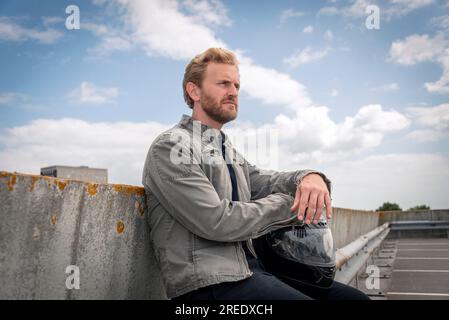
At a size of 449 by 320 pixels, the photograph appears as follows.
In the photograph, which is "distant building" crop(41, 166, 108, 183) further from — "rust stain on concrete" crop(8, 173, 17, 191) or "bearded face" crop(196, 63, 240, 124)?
"bearded face" crop(196, 63, 240, 124)

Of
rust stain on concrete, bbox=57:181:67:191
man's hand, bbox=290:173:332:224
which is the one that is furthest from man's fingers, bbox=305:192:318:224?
rust stain on concrete, bbox=57:181:67:191

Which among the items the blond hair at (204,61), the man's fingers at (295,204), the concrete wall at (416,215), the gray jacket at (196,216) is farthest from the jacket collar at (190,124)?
the concrete wall at (416,215)

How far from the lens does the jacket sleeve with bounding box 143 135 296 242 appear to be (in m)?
2.34

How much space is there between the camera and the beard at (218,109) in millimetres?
3217

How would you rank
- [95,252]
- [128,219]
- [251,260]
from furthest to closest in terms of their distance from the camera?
[251,260], [128,219], [95,252]

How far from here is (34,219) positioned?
76.4 inches

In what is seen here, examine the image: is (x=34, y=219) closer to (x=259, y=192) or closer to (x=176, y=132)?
(x=176, y=132)

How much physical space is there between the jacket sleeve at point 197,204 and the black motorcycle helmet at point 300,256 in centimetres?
23

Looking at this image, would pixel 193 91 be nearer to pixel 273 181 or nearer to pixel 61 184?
pixel 273 181

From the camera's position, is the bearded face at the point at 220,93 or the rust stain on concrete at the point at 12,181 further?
the bearded face at the point at 220,93

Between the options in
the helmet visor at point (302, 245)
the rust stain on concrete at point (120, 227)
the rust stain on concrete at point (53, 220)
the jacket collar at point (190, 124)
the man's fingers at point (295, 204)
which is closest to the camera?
the rust stain on concrete at point (53, 220)

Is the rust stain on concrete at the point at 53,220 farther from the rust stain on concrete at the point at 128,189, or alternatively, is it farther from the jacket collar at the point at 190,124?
the jacket collar at the point at 190,124
